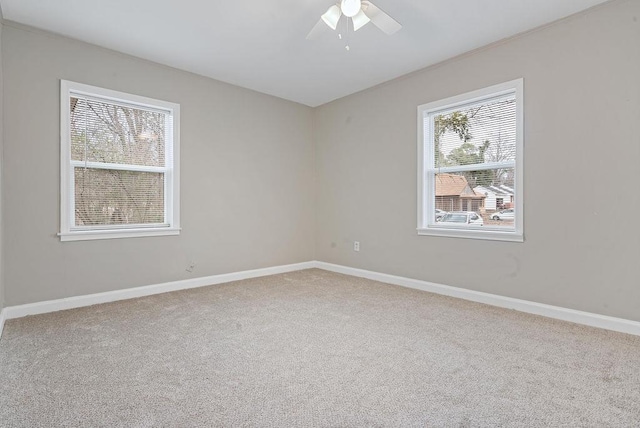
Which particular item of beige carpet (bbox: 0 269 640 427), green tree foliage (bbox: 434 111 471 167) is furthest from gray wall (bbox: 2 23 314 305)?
green tree foliage (bbox: 434 111 471 167)

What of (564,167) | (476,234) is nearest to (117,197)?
(476,234)

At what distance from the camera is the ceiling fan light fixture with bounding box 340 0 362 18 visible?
88.7 inches

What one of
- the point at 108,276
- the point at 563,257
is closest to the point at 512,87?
the point at 563,257

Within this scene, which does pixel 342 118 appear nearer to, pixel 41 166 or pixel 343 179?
pixel 343 179

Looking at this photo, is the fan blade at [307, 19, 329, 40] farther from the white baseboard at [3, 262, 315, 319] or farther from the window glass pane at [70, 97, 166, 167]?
the white baseboard at [3, 262, 315, 319]

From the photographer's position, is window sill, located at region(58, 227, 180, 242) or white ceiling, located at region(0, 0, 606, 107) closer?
white ceiling, located at region(0, 0, 606, 107)

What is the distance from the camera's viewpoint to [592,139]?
8.59 ft

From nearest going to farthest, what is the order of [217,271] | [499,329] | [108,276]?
[499,329] < [108,276] < [217,271]

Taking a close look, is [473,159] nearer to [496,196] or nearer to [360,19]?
[496,196]

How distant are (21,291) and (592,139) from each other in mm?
4865

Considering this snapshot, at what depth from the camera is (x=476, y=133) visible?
3.38 metres

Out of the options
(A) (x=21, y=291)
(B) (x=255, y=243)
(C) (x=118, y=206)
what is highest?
(C) (x=118, y=206)

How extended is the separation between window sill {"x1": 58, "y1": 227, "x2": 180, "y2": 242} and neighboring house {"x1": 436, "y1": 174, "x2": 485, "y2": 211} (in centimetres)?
296

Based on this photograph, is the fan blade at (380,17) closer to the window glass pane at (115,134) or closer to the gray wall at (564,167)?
the gray wall at (564,167)
